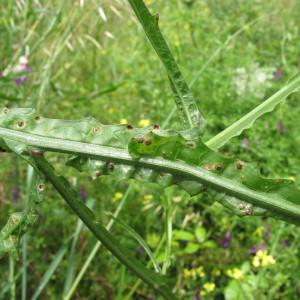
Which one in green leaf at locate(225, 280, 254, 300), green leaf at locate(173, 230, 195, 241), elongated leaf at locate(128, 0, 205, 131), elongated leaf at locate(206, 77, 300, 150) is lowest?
green leaf at locate(225, 280, 254, 300)

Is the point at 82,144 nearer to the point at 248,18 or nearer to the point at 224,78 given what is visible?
the point at 224,78

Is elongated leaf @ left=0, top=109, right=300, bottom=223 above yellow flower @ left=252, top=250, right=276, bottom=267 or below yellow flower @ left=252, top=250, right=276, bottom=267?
above

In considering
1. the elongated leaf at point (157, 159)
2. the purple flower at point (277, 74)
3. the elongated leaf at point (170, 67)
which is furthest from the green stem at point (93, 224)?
the purple flower at point (277, 74)

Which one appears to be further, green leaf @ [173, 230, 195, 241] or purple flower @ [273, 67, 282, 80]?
purple flower @ [273, 67, 282, 80]

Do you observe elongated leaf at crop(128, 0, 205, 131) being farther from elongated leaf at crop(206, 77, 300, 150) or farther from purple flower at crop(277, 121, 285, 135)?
purple flower at crop(277, 121, 285, 135)

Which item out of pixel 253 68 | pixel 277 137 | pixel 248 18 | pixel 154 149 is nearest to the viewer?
pixel 154 149

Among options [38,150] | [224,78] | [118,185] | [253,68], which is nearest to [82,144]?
[38,150]

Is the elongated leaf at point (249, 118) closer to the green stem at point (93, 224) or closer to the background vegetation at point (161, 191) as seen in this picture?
the green stem at point (93, 224)

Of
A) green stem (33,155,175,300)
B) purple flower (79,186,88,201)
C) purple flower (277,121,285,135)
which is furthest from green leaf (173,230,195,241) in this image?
green stem (33,155,175,300)

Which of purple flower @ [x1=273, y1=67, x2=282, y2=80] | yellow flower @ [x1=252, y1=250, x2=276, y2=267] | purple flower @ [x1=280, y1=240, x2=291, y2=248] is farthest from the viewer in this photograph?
purple flower @ [x1=273, y1=67, x2=282, y2=80]

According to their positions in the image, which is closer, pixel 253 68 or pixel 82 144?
pixel 82 144
